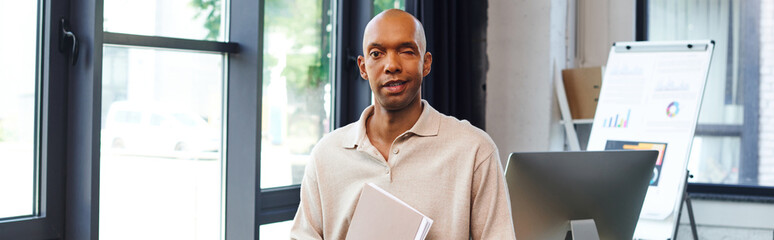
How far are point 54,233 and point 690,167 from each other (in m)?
2.98

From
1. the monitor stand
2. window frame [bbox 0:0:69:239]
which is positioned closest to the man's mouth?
the monitor stand

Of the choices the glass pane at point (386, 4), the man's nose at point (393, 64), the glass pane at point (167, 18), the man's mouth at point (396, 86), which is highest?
the glass pane at point (386, 4)

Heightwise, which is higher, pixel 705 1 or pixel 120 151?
pixel 705 1

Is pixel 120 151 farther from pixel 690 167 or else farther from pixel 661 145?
pixel 690 167

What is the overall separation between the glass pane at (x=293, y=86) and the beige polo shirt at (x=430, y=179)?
146cm

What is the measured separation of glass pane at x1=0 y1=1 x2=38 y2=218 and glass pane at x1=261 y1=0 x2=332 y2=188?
0.88 meters

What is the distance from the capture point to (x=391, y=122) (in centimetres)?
135

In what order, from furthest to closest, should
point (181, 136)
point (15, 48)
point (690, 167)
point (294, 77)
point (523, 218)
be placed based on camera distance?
point (690, 167)
point (294, 77)
point (181, 136)
point (15, 48)
point (523, 218)

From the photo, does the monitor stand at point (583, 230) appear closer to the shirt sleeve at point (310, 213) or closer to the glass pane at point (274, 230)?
the shirt sleeve at point (310, 213)

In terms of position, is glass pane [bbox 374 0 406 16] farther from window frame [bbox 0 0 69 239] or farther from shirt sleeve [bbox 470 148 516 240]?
shirt sleeve [bbox 470 148 516 240]

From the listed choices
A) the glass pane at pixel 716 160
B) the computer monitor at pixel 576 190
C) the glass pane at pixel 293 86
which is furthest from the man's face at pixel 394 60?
the glass pane at pixel 716 160

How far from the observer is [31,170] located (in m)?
2.16

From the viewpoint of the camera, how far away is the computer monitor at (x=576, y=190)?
5.40 ft

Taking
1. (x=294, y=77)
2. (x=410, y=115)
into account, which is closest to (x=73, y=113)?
(x=294, y=77)
